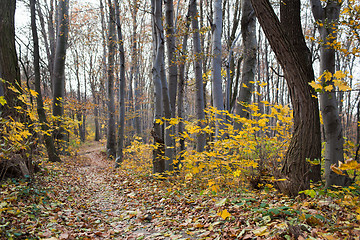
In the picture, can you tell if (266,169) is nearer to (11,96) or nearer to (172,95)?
(172,95)

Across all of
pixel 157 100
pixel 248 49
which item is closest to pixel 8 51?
pixel 157 100

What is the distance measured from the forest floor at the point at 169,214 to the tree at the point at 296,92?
0.41 m

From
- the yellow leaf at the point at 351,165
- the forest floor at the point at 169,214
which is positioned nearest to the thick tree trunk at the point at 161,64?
the forest floor at the point at 169,214

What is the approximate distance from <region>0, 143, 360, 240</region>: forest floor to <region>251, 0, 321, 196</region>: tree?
0.41 meters

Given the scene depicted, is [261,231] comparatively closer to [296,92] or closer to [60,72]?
[296,92]

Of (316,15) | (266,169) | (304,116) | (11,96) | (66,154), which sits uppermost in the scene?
(316,15)

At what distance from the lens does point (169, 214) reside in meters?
3.35

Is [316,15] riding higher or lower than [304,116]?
higher

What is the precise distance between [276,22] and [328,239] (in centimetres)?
275

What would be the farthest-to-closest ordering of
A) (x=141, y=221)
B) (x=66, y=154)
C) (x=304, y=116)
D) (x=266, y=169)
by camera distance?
1. (x=66, y=154)
2. (x=266, y=169)
3. (x=141, y=221)
4. (x=304, y=116)

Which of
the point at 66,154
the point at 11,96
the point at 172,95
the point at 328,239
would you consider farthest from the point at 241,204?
the point at 66,154

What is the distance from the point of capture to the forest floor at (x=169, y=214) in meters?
1.95

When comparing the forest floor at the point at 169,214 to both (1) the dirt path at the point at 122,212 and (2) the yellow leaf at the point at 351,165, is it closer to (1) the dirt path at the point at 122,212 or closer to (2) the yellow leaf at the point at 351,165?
(1) the dirt path at the point at 122,212

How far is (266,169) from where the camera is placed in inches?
145
